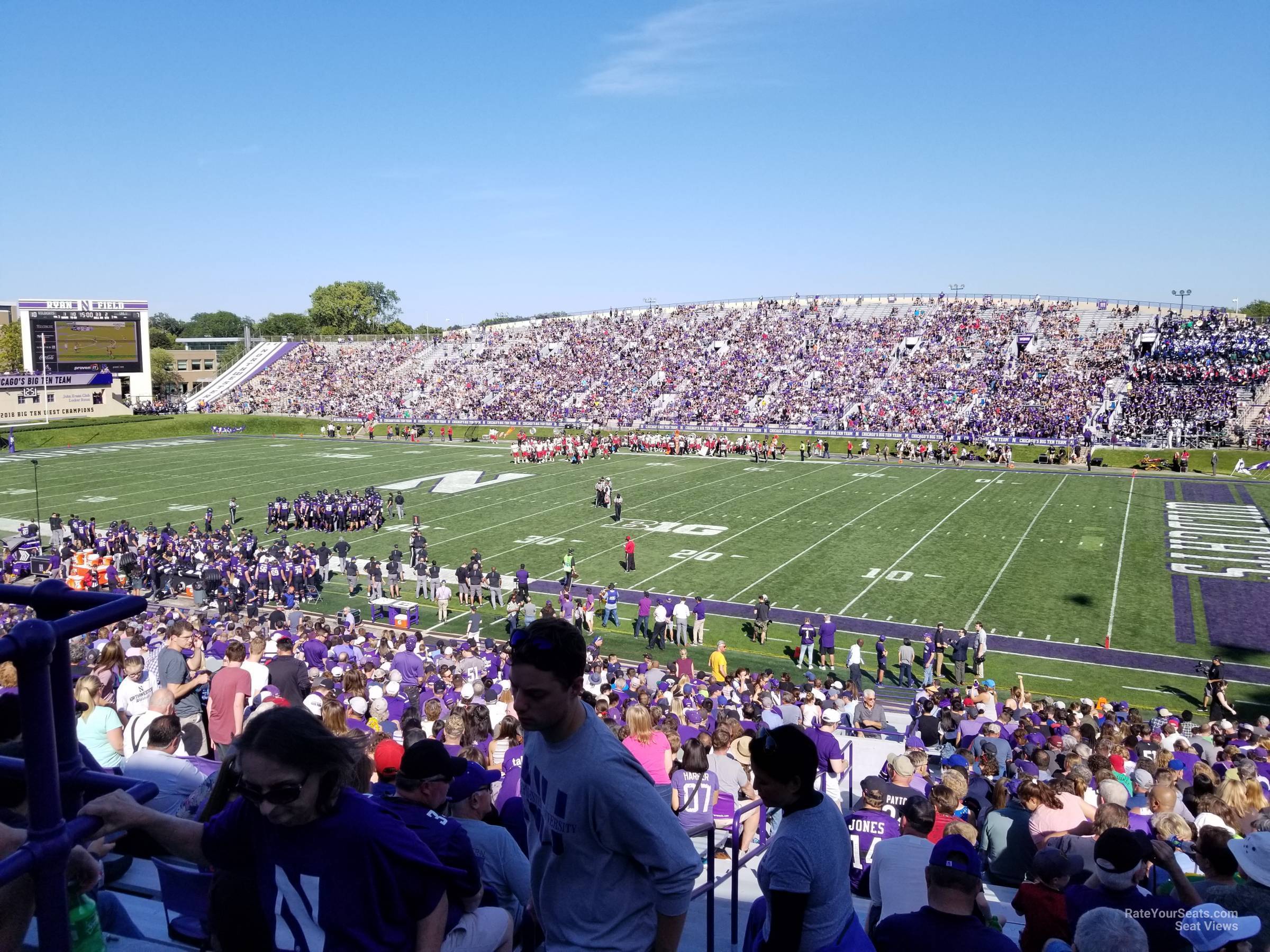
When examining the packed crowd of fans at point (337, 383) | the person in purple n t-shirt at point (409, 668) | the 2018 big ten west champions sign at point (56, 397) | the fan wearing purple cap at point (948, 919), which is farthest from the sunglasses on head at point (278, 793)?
the 2018 big ten west champions sign at point (56, 397)

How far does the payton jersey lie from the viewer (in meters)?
5.44

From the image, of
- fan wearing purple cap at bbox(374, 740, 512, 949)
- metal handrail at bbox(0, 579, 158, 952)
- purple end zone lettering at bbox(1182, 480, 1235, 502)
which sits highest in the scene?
metal handrail at bbox(0, 579, 158, 952)

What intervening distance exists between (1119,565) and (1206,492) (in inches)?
603

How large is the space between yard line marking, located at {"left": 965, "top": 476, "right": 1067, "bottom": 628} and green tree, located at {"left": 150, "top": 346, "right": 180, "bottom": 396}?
80.1 metres

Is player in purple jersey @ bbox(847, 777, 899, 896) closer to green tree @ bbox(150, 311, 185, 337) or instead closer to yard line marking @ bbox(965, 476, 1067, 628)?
yard line marking @ bbox(965, 476, 1067, 628)

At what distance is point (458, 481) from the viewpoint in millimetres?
38562

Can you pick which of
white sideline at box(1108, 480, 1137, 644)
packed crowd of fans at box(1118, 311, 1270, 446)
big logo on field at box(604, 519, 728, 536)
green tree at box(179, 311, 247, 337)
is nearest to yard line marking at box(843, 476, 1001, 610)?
white sideline at box(1108, 480, 1137, 644)

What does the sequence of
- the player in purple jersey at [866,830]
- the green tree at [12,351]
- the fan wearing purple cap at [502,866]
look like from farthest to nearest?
the green tree at [12,351]
the player in purple jersey at [866,830]
the fan wearing purple cap at [502,866]

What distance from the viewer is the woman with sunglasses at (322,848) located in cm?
229

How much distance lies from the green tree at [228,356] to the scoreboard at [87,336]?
26024mm

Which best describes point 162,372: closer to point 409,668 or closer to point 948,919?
point 409,668

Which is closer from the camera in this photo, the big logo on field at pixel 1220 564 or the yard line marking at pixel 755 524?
the big logo on field at pixel 1220 564

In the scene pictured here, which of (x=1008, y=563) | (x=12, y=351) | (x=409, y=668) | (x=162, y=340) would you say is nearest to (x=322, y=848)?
(x=409, y=668)

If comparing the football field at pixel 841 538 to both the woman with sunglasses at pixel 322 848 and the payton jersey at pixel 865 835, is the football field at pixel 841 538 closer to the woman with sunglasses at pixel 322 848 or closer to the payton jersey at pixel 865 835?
the payton jersey at pixel 865 835
